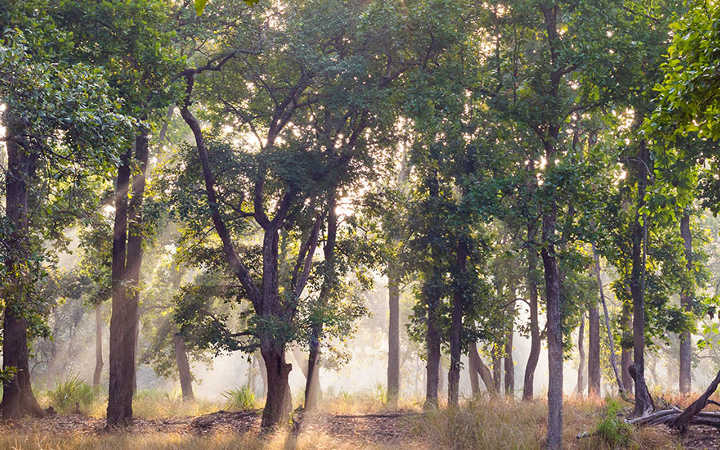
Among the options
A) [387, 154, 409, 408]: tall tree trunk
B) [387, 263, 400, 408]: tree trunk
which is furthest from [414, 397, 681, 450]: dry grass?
Result: [387, 263, 400, 408]: tree trunk

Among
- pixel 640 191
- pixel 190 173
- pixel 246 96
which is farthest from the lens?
pixel 246 96

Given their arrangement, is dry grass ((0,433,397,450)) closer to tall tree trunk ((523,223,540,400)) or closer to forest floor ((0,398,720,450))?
forest floor ((0,398,720,450))

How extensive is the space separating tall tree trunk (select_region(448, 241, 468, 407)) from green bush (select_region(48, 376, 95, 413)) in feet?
43.9

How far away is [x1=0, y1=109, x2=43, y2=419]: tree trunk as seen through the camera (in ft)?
27.5

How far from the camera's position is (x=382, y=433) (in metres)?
15.0

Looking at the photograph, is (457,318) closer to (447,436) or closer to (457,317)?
(457,317)

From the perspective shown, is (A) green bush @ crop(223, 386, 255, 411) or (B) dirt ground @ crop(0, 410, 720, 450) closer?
(B) dirt ground @ crop(0, 410, 720, 450)

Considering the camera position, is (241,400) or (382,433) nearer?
(382,433)

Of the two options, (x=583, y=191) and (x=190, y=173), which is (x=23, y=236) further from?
(x=583, y=191)

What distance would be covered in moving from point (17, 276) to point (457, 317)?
13554 mm

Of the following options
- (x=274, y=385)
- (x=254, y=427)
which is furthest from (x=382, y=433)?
(x=254, y=427)

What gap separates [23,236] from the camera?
29.5 feet

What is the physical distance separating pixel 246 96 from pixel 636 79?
1141cm

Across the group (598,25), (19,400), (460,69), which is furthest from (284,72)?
(19,400)
